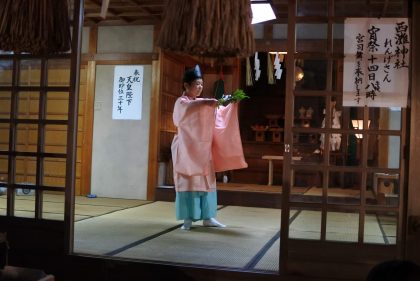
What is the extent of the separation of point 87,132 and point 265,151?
3.90 metres

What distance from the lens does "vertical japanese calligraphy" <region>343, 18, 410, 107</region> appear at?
3.28m

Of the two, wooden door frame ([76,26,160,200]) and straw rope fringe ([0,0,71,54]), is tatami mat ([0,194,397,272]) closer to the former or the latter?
wooden door frame ([76,26,160,200])

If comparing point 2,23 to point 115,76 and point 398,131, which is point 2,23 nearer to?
point 398,131

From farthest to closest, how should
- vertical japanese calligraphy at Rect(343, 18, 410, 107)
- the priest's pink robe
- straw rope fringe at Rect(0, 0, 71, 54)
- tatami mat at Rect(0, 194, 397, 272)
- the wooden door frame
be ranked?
the wooden door frame < the priest's pink robe < tatami mat at Rect(0, 194, 397, 272) < vertical japanese calligraphy at Rect(343, 18, 410, 107) < straw rope fringe at Rect(0, 0, 71, 54)

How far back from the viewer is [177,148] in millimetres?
5398

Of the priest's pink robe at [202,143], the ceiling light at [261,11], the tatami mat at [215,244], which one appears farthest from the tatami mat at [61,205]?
the ceiling light at [261,11]

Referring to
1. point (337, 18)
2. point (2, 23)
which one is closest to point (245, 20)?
point (337, 18)

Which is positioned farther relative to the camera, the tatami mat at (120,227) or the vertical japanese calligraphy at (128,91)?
the vertical japanese calligraphy at (128,91)

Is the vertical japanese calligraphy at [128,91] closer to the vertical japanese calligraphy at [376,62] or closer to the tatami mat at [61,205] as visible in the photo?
the tatami mat at [61,205]

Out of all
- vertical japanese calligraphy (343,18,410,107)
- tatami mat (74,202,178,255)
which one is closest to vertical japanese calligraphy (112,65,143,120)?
tatami mat (74,202,178,255)

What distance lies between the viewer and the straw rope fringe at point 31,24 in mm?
2781

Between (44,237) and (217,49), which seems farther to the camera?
(44,237)

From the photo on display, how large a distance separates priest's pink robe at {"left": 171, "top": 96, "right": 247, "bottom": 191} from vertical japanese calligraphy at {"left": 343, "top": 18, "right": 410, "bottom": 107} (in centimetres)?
211

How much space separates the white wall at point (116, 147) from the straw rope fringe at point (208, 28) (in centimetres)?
570
